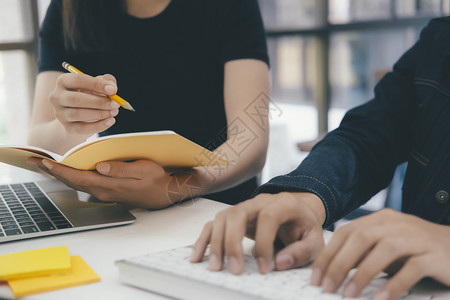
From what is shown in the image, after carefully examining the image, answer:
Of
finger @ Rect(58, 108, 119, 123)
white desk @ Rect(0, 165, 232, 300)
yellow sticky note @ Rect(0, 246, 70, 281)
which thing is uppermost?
finger @ Rect(58, 108, 119, 123)

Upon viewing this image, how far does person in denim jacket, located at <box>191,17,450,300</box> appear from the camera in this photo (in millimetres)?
434

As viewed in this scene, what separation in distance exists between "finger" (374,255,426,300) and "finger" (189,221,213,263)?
172mm

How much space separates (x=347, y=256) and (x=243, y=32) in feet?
2.46

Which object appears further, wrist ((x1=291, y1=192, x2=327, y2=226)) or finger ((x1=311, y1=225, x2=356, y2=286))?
wrist ((x1=291, y1=192, x2=327, y2=226))

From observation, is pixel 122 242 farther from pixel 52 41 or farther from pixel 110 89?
pixel 52 41

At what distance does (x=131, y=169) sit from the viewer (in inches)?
28.3

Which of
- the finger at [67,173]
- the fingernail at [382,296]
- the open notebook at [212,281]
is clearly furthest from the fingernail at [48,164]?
the fingernail at [382,296]

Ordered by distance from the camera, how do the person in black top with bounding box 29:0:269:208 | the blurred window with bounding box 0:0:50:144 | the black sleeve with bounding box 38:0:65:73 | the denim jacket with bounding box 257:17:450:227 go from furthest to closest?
the blurred window with bounding box 0:0:50:144 → the black sleeve with bounding box 38:0:65:73 → the person in black top with bounding box 29:0:269:208 → the denim jacket with bounding box 257:17:450:227

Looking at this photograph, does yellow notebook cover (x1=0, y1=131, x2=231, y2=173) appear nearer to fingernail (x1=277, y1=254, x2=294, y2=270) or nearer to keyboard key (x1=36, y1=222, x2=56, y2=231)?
keyboard key (x1=36, y1=222, x2=56, y2=231)

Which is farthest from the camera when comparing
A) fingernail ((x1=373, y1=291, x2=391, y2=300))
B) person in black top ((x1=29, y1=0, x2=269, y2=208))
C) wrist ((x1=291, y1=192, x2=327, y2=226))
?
person in black top ((x1=29, y1=0, x2=269, y2=208))

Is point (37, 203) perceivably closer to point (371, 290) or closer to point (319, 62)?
point (371, 290)

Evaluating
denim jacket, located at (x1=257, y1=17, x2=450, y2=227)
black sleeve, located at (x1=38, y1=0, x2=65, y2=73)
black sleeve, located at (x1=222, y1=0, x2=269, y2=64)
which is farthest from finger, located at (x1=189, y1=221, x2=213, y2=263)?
black sleeve, located at (x1=38, y1=0, x2=65, y2=73)

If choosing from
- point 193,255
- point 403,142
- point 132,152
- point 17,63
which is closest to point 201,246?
point 193,255

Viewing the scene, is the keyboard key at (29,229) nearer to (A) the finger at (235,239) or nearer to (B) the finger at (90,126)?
(B) the finger at (90,126)
